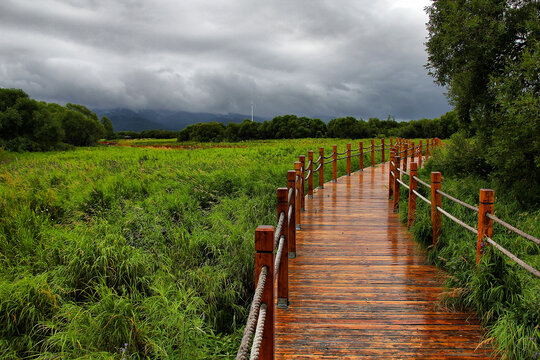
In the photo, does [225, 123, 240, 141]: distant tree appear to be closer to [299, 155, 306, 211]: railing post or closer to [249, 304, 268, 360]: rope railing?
[299, 155, 306, 211]: railing post

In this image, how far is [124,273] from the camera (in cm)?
494

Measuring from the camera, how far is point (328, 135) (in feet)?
225

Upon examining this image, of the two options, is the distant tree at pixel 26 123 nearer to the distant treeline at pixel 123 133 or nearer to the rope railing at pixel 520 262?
the distant treeline at pixel 123 133

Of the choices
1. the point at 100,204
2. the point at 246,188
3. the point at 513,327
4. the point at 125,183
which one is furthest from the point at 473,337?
the point at 125,183

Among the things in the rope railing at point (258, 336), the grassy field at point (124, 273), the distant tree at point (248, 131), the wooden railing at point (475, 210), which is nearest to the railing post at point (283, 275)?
the grassy field at point (124, 273)

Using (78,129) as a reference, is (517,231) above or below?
below

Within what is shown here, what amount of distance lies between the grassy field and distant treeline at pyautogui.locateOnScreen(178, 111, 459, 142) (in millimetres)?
52066

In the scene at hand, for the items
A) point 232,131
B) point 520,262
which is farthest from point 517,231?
point 232,131

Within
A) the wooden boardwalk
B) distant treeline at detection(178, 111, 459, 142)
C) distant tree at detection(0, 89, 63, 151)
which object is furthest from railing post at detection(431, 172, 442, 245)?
distant treeline at detection(178, 111, 459, 142)

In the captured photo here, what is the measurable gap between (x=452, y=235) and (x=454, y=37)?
210 inches

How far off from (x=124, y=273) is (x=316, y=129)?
239ft

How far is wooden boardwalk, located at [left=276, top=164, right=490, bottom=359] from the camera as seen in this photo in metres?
3.12

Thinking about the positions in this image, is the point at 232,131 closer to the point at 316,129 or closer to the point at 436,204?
the point at 316,129

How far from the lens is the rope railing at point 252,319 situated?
5.36 feet
